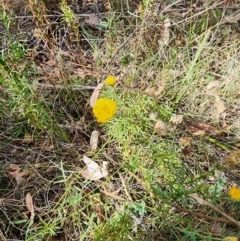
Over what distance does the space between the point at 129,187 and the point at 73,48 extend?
736 mm

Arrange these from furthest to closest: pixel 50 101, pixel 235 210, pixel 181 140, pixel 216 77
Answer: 1. pixel 216 77
2. pixel 50 101
3. pixel 181 140
4. pixel 235 210

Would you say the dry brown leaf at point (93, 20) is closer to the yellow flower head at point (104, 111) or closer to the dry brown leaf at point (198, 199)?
the yellow flower head at point (104, 111)

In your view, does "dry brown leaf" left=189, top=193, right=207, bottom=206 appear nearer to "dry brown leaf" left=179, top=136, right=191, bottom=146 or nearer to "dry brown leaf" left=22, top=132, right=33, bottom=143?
"dry brown leaf" left=179, top=136, right=191, bottom=146

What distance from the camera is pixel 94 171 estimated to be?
1761 millimetres

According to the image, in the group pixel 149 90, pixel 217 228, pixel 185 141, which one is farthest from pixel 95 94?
pixel 217 228

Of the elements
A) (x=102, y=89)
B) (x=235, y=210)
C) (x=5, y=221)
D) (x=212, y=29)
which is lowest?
(x=5, y=221)

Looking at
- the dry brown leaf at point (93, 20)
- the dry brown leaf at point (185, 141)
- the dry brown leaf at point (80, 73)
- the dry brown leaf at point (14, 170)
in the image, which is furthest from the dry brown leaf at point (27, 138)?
the dry brown leaf at point (93, 20)

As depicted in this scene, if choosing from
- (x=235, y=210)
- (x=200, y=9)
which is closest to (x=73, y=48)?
(x=200, y=9)

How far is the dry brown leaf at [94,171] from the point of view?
175 centimetres

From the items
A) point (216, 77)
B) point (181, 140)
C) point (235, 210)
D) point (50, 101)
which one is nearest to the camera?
point (235, 210)

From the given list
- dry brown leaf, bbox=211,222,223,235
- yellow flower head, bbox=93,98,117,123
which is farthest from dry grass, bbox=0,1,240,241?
yellow flower head, bbox=93,98,117,123

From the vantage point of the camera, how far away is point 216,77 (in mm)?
2084

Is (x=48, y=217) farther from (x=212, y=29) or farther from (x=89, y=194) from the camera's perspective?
(x=212, y=29)

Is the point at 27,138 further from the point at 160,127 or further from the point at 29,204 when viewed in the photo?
the point at 160,127
